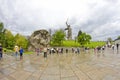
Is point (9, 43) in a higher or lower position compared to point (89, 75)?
higher

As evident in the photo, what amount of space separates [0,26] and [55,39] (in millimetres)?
33200

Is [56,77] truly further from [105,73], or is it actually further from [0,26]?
[0,26]

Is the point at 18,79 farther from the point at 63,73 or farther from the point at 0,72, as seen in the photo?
the point at 63,73

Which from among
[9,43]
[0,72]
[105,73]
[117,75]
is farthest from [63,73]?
[9,43]

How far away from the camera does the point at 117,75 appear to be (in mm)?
11047

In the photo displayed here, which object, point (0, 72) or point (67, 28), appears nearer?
point (0, 72)

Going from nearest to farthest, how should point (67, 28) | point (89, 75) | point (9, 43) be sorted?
point (89, 75) < point (9, 43) < point (67, 28)

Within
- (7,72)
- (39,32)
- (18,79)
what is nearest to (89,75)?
(18,79)

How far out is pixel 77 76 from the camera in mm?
11234

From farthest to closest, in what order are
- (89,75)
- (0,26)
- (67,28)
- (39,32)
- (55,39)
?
(67,28) < (0,26) < (55,39) < (39,32) < (89,75)

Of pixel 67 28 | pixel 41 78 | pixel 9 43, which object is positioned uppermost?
pixel 67 28

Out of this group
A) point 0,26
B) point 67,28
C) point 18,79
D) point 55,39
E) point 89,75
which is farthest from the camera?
point 67,28

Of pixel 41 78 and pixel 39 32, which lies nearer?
pixel 41 78

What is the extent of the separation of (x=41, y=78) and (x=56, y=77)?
112 centimetres
